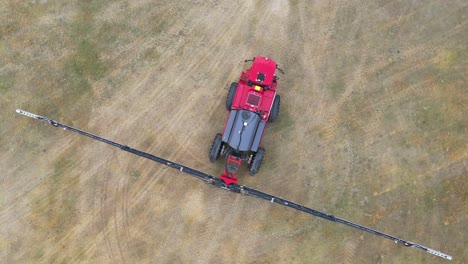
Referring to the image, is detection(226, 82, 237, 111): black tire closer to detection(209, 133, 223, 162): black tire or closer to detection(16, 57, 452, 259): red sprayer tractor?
detection(16, 57, 452, 259): red sprayer tractor

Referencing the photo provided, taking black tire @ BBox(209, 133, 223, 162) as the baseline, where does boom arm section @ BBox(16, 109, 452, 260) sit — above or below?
below

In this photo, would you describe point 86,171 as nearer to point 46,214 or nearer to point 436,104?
point 46,214

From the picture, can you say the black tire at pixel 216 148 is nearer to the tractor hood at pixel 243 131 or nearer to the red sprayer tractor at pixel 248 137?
the red sprayer tractor at pixel 248 137

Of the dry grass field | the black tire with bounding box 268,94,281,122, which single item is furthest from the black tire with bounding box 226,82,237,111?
the black tire with bounding box 268,94,281,122

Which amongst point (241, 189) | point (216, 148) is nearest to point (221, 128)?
point (216, 148)

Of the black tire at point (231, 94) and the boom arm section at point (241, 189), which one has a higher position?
the black tire at point (231, 94)

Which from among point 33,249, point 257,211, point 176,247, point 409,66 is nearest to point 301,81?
point 409,66

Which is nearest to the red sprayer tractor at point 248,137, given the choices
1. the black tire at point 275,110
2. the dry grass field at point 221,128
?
the black tire at point 275,110
